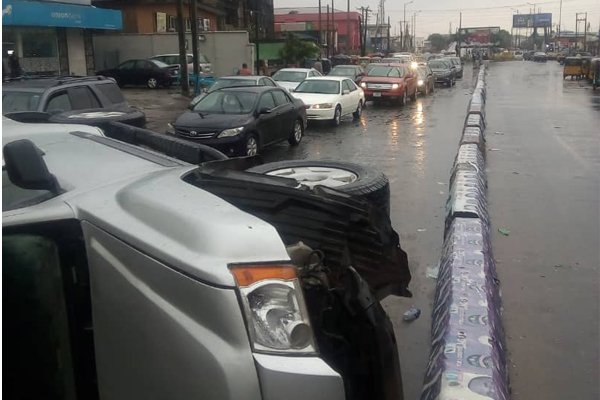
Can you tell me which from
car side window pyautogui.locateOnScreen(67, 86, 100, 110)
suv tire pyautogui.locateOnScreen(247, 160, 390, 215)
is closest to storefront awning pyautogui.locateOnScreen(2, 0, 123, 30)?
car side window pyautogui.locateOnScreen(67, 86, 100, 110)

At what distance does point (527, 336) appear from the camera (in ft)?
16.0

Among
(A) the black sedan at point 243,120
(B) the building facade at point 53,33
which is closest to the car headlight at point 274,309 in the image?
(A) the black sedan at point 243,120

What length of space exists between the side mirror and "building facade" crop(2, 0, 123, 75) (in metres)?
22.6

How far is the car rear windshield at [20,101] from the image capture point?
400 inches

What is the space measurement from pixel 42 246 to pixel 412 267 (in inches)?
184

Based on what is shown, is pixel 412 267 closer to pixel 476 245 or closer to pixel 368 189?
pixel 476 245

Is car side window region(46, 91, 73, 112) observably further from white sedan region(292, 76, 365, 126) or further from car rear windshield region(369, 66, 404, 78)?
car rear windshield region(369, 66, 404, 78)

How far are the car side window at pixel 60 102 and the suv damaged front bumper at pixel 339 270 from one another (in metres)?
7.78

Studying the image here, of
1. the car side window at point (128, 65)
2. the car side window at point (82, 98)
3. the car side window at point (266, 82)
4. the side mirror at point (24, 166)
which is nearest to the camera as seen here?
the side mirror at point (24, 166)

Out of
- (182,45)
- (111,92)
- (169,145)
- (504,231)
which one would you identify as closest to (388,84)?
(182,45)

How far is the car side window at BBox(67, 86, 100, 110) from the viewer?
1065cm

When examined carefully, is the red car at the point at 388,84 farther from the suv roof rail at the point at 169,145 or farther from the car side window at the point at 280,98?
the suv roof rail at the point at 169,145

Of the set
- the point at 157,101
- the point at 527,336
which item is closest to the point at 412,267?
the point at 527,336

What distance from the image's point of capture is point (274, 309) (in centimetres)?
208
